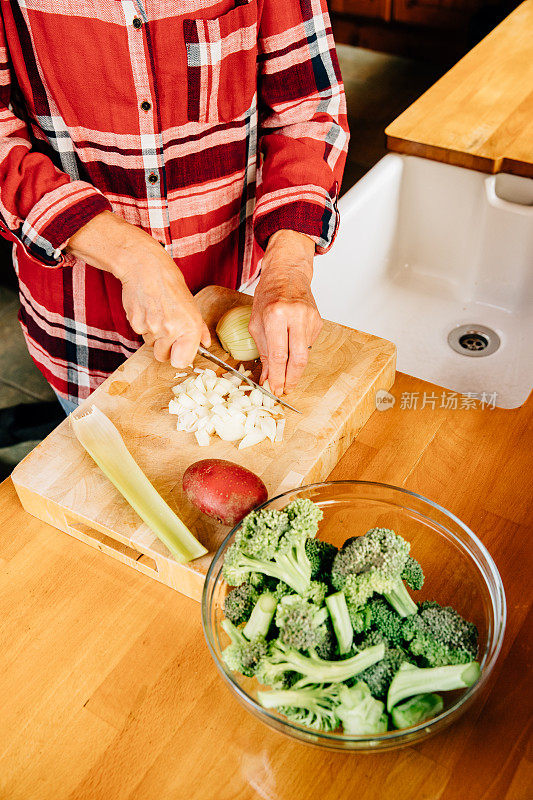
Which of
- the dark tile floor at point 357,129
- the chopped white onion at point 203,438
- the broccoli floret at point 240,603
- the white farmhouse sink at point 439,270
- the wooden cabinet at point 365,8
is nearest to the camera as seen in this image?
the broccoli floret at point 240,603

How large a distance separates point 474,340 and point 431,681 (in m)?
1.16

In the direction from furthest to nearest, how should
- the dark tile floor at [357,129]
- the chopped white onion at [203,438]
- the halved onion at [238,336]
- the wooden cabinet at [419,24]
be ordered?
the wooden cabinet at [419,24] < the dark tile floor at [357,129] < the halved onion at [238,336] < the chopped white onion at [203,438]

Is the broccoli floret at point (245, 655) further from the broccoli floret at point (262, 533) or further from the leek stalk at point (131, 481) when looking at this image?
the leek stalk at point (131, 481)

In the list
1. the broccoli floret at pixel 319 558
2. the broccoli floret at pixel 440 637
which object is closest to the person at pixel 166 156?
the broccoli floret at pixel 319 558

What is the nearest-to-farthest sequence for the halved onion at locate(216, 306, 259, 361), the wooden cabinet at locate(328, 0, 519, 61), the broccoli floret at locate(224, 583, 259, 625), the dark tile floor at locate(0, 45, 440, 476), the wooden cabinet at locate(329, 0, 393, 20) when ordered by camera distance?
the broccoli floret at locate(224, 583, 259, 625)
the halved onion at locate(216, 306, 259, 361)
the dark tile floor at locate(0, 45, 440, 476)
the wooden cabinet at locate(328, 0, 519, 61)
the wooden cabinet at locate(329, 0, 393, 20)

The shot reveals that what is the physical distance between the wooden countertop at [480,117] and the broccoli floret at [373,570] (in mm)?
1200

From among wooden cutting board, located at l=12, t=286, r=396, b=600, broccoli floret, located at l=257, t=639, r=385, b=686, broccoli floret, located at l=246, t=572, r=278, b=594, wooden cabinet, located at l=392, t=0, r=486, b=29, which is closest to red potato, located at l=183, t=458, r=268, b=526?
wooden cutting board, located at l=12, t=286, r=396, b=600

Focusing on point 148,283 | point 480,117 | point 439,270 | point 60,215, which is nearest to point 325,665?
point 148,283

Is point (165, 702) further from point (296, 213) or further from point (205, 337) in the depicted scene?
point (296, 213)

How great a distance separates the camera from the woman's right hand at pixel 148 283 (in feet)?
3.59

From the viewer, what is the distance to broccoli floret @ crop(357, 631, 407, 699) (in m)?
0.68

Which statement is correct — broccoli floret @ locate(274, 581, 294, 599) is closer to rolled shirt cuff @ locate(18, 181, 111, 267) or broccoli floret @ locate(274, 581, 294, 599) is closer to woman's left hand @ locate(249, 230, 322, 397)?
woman's left hand @ locate(249, 230, 322, 397)

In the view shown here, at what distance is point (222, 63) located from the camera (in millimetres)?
1176

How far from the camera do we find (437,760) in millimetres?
744
